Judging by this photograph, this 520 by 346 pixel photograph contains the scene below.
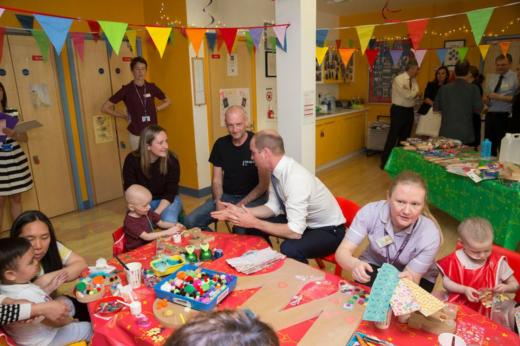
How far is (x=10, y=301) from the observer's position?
5.21 feet

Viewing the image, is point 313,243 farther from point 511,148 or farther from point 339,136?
point 339,136

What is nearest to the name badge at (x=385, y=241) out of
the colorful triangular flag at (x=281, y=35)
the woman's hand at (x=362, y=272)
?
the woman's hand at (x=362, y=272)

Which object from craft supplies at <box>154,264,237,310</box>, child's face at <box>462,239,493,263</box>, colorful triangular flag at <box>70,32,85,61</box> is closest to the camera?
craft supplies at <box>154,264,237,310</box>

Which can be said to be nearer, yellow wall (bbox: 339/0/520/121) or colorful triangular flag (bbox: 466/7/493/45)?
colorful triangular flag (bbox: 466/7/493/45)

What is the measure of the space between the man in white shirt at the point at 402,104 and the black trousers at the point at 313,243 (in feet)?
13.1

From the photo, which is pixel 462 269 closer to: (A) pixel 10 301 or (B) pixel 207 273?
(B) pixel 207 273

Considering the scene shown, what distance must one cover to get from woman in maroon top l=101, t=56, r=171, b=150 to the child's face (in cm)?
379

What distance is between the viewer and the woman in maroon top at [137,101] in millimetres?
4531

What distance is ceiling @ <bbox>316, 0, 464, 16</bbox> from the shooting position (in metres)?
6.17

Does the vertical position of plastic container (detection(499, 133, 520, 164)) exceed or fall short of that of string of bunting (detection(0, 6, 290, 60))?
it falls short

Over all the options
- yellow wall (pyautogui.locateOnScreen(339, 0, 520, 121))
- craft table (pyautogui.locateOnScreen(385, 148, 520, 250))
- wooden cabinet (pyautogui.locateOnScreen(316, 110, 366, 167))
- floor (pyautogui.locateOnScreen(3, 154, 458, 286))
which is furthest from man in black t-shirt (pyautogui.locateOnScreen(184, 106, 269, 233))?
yellow wall (pyautogui.locateOnScreen(339, 0, 520, 121))

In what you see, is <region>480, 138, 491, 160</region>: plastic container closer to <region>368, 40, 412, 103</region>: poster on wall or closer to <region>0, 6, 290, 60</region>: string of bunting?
<region>0, 6, 290, 60</region>: string of bunting

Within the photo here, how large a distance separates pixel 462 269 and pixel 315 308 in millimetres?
946

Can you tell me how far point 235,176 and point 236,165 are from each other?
0.10 m
